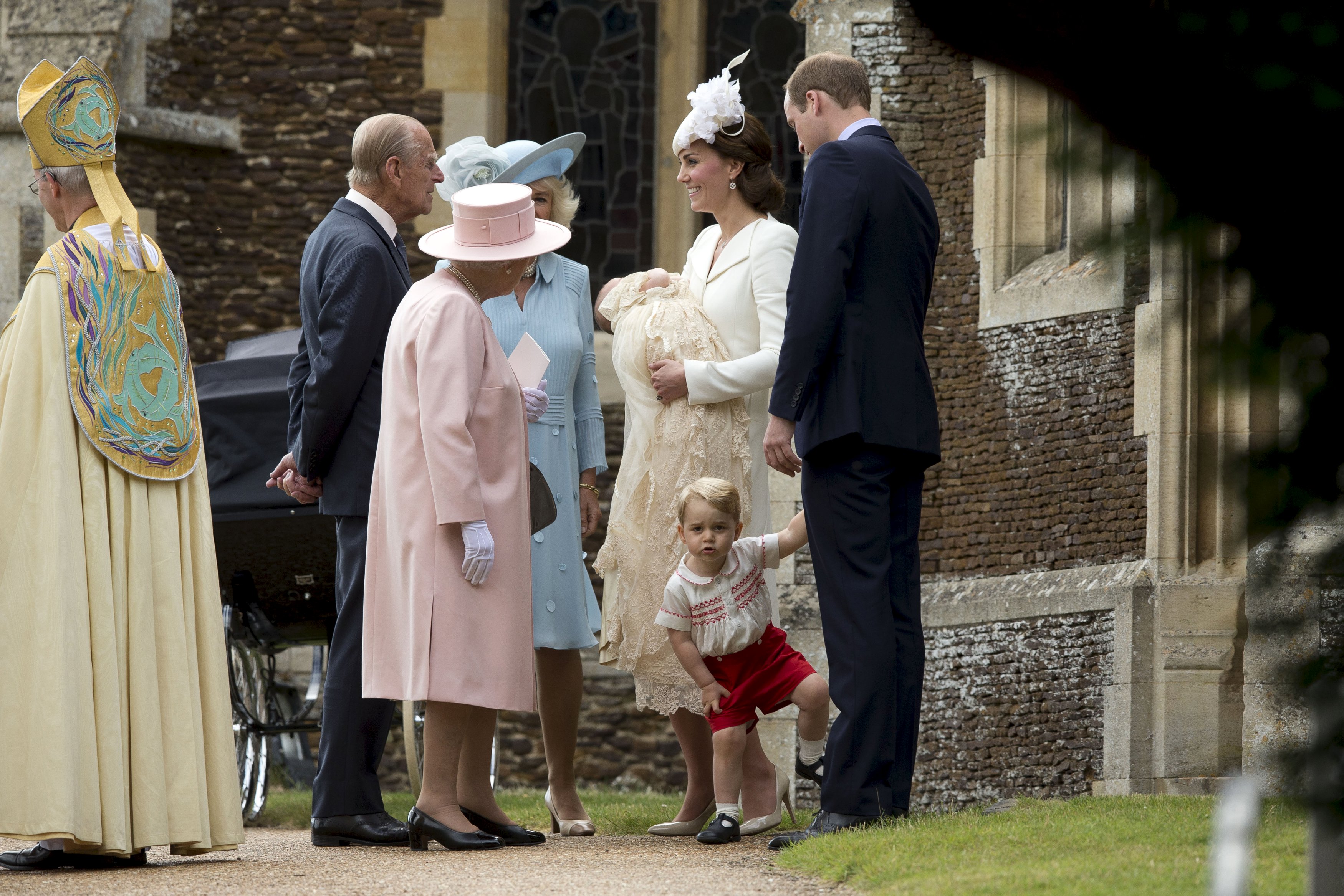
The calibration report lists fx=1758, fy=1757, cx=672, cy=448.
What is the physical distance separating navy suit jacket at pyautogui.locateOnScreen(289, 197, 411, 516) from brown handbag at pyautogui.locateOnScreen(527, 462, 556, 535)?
17.8 inches

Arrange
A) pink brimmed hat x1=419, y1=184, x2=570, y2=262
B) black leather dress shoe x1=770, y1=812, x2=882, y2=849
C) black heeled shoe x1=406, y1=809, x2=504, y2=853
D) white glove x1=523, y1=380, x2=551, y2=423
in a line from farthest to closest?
white glove x1=523, y1=380, x2=551, y2=423, pink brimmed hat x1=419, y1=184, x2=570, y2=262, black heeled shoe x1=406, y1=809, x2=504, y2=853, black leather dress shoe x1=770, y1=812, x2=882, y2=849

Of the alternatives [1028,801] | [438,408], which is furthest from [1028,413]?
[438,408]

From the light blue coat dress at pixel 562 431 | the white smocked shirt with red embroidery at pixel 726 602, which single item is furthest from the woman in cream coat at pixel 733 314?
the white smocked shirt with red embroidery at pixel 726 602

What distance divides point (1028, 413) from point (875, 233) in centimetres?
388

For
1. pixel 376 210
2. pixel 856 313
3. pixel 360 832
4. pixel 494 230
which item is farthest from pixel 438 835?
pixel 376 210

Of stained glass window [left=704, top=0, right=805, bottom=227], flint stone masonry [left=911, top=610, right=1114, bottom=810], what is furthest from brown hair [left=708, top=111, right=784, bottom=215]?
stained glass window [left=704, top=0, right=805, bottom=227]

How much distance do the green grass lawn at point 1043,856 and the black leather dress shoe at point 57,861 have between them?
1746 mm

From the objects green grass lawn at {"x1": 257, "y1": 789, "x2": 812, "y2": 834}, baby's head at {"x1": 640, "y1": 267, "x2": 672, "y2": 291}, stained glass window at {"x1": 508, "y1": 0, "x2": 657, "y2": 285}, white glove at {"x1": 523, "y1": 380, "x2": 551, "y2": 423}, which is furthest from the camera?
stained glass window at {"x1": 508, "y1": 0, "x2": 657, "y2": 285}

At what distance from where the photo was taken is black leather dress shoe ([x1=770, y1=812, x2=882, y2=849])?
14.3ft

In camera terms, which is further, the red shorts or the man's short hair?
the man's short hair

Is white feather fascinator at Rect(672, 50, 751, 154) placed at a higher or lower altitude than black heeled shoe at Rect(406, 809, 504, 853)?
higher

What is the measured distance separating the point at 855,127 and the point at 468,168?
4.79 ft

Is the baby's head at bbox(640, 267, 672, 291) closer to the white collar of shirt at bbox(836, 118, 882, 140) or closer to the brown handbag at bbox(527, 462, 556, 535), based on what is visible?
the brown handbag at bbox(527, 462, 556, 535)

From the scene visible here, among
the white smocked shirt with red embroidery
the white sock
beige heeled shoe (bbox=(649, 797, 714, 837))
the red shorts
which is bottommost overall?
beige heeled shoe (bbox=(649, 797, 714, 837))
